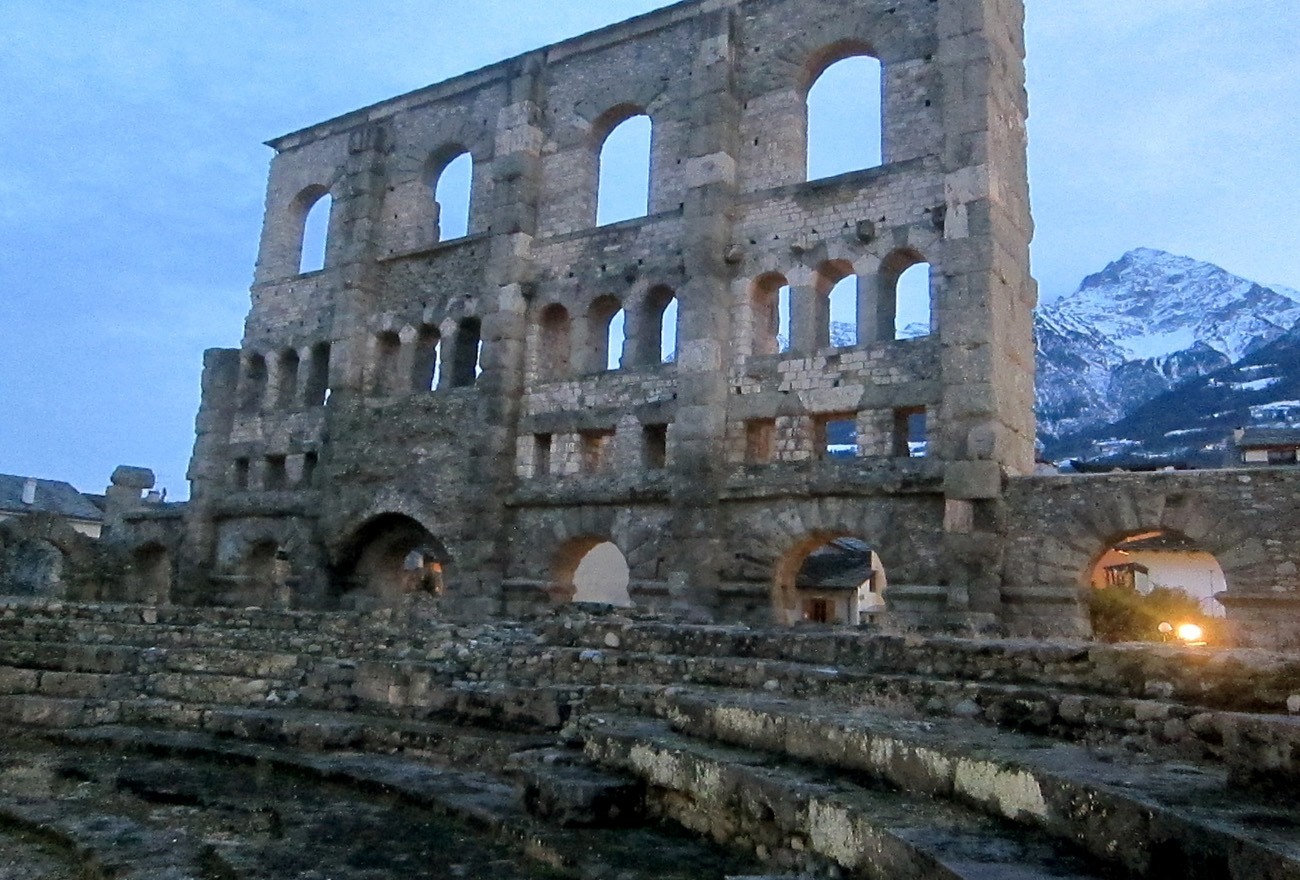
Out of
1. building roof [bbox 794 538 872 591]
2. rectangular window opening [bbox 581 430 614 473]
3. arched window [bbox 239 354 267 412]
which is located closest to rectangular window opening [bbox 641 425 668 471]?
rectangular window opening [bbox 581 430 614 473]

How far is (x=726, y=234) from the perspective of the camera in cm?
1695

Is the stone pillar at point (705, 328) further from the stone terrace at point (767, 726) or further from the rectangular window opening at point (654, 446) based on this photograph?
the stone terrace at point (767, 726)

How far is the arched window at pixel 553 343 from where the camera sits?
19109 millimetres

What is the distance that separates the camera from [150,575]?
25234 mm

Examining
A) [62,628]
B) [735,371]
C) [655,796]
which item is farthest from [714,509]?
[655,796]

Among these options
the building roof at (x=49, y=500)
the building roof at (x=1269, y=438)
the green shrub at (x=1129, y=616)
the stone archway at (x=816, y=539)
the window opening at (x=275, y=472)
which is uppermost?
the building roof at (x=1269, y=438)

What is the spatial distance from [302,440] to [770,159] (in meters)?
12.1

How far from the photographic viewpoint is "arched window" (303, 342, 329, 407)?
22.3 meters

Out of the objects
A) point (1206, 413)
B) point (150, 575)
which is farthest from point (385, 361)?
point (1206, 413)

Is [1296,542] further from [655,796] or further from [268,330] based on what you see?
[268,330]

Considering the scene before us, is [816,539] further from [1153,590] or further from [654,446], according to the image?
[1153,590]

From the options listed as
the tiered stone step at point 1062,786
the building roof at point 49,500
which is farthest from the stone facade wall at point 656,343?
the building roof at point 49,500

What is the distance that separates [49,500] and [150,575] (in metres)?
32.2

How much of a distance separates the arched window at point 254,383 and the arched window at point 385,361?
368cm
